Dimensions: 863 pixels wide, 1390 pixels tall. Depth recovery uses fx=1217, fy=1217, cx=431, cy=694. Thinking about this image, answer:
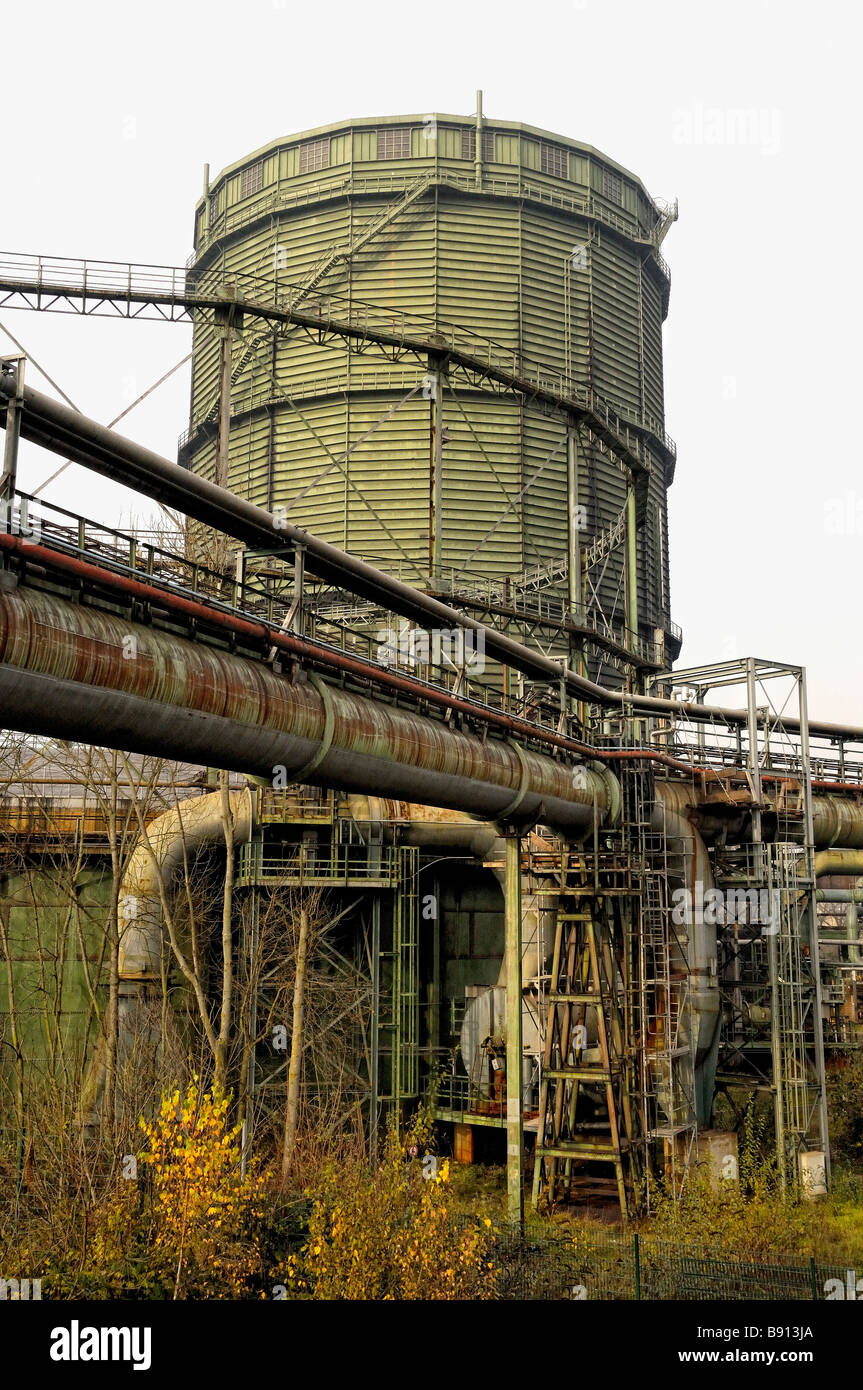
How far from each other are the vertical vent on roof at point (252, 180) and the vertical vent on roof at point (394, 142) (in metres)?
4.44

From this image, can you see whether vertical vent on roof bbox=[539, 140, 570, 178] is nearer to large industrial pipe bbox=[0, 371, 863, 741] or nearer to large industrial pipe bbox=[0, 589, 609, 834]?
large industrial pipe bbox=[0, 371, 863, 741]

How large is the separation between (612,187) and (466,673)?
2953cm

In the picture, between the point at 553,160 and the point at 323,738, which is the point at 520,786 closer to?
the point at 323,738

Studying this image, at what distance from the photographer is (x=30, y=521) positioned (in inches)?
413

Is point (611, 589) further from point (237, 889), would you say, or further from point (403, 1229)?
point (403, 1229)

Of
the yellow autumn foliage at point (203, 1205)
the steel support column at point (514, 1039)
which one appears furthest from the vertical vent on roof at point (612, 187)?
the yellow autumn foliage at point (203, 1205)

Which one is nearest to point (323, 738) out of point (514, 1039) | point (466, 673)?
point (466, 673)

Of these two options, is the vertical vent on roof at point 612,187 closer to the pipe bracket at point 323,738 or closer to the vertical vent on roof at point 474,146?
the vertical vent on roof at point 474,146

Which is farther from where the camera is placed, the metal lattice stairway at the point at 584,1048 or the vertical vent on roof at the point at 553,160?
the vertical vent on roof at the point at 553,160

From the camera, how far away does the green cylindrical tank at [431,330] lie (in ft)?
118

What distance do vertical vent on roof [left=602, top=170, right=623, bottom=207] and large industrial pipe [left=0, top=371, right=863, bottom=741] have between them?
27463 millimetres

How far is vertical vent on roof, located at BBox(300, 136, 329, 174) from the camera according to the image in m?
38.9

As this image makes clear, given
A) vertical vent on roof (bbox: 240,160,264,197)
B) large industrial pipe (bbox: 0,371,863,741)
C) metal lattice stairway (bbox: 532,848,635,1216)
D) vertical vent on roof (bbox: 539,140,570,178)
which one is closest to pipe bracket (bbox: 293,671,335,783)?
large industrial pipe (bbox: 0,371,863,741)
